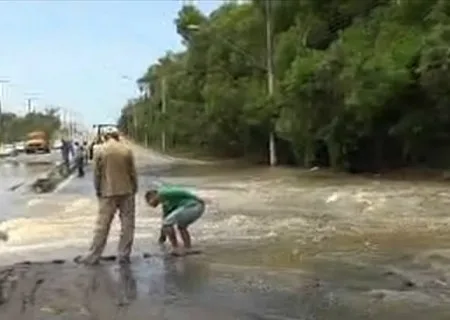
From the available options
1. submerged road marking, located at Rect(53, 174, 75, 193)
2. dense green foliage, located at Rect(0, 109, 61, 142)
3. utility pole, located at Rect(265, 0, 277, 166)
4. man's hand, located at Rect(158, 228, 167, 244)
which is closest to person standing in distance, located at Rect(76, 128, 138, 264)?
man's hand, located at Rect(158, 228, 167, 244)

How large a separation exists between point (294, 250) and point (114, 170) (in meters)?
3.15

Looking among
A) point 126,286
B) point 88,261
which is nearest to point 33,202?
point 88,261

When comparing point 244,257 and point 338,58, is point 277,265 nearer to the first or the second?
point 244,257

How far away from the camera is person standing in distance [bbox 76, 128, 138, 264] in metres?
14.4

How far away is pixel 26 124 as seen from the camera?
170 meters

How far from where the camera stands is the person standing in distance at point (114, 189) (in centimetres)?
1438

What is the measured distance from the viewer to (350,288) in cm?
1198

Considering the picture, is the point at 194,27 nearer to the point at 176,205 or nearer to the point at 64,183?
the point at 64,183

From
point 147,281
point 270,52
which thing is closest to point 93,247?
point 147,281

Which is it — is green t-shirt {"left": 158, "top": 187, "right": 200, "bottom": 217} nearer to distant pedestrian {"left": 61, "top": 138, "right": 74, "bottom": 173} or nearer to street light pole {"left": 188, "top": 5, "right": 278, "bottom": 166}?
distant pedestrian {"left": 61, "top": 138, "right": 74, "bottom": 173}

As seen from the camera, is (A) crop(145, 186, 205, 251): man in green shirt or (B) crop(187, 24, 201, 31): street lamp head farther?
(B) crop(187, 24, 201, 31): street lamp head

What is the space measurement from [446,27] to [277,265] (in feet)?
76.5

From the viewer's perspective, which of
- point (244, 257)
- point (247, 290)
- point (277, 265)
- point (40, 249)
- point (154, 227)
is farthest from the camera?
point (154, 227)

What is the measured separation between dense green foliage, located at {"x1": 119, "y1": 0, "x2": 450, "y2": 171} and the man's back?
21.2 metres
